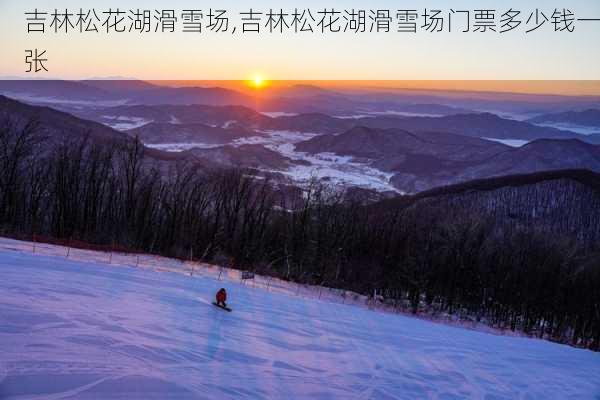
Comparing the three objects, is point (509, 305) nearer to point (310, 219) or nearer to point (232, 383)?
point (310, 219)

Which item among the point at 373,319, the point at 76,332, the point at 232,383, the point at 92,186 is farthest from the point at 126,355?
the point at 92,186

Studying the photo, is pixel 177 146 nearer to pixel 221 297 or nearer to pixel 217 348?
pixel 221 297

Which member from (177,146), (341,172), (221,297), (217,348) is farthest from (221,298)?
(177,146)

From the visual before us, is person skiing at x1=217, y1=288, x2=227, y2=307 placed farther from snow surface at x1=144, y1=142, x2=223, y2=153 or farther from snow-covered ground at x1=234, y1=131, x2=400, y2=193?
snow surface at x1=144, y1=142, x2=223, y2=153

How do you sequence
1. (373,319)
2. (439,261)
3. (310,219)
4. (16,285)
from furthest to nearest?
(310,219)
(439,261)
(373,319)
(16,285)

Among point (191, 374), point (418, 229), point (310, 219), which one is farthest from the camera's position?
point (418, 229)

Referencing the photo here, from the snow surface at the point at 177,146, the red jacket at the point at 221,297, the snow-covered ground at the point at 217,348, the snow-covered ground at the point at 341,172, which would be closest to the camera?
the snow-covered ground at the point at 217,348

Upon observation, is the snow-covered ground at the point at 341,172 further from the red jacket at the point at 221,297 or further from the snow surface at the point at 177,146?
the red jacket at the point at 221,297

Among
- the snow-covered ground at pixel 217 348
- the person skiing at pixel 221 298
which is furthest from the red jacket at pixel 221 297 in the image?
the snow-covered ground at pixel 217 348

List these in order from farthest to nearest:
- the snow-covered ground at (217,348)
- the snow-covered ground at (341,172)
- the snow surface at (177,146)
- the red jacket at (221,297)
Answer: the snow surface at (177,146)
the snow-covered ground at (341,172)
the red jacket at (221,297)
the snow-covered ground at (217,348)
